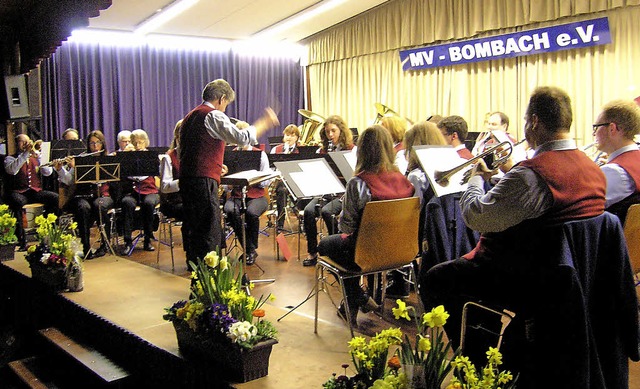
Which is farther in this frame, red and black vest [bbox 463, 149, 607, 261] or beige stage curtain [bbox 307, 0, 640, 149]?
beige stage curtain [bbox 307, 0, 640, 149]

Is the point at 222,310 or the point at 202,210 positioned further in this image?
the point at 202,210

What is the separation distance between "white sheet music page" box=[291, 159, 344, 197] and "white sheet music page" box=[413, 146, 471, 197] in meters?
0.83

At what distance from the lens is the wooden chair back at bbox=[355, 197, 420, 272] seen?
3.36 meters

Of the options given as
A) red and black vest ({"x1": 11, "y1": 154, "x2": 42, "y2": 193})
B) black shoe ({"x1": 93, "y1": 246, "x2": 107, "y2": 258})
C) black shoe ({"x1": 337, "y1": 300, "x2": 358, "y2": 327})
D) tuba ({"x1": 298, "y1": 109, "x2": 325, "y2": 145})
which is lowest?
black shoe ({"x1": 337, "y1": 300, "x2": 358, "y2": 327})

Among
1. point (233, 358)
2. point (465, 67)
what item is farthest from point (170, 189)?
point (465, 67)

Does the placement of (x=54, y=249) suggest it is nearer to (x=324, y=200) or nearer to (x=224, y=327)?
(x=224, y=327)

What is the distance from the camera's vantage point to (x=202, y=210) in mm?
4461

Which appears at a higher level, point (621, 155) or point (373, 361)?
point (621, 155)

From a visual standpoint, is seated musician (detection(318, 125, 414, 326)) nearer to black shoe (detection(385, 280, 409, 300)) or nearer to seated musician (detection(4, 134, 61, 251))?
black shoe (detection(385, 280, 409, 300))

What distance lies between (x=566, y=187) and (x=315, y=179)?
214 centimetres

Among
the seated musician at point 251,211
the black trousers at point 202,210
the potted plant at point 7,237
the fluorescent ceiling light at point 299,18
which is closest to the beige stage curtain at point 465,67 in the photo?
the fluorescent ceiling light at point 299,18

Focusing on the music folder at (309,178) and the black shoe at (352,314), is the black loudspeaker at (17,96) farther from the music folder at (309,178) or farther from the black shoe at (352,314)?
the black shoe at (352,314)

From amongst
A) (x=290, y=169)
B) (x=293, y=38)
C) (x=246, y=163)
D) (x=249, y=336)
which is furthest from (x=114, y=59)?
(x=249, y=336)

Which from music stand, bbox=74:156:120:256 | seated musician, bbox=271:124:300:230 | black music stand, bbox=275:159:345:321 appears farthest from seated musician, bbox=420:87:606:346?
seated musician, bbox=271:124:300:230
